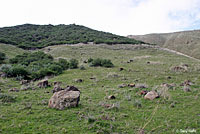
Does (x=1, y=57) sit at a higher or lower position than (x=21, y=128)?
higher

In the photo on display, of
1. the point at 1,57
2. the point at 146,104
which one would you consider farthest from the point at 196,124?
the point at 1,57

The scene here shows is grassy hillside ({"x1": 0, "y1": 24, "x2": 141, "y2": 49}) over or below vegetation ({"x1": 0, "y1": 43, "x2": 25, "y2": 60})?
over

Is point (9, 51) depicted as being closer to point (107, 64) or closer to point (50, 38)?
point (107, 64)

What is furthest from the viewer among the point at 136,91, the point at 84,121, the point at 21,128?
the point at 136,91

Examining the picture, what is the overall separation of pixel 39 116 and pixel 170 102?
4.81 metres

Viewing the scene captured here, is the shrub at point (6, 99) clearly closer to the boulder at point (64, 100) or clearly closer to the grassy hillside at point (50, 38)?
the boulder at point (64, 100)

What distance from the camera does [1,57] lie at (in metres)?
19.0

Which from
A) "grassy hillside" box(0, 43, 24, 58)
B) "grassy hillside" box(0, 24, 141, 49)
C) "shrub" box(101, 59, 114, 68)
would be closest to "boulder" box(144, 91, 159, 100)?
"shrub" box(101, 59, 114, 68)

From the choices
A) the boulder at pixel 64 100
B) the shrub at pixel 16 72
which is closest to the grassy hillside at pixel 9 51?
the shrub at pixel 16 72

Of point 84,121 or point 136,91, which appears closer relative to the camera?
point 84,121

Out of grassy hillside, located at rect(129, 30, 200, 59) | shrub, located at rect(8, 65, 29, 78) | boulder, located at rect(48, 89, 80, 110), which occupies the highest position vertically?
grassy hillside, located at rect(129, 30, 200, 59)

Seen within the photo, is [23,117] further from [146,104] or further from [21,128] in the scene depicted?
[146,104]

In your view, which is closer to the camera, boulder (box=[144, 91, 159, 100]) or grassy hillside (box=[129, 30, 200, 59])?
boulder (box=[144, 91, 159, 100])

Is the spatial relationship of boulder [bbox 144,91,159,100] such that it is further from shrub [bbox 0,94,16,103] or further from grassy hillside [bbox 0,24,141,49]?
grassy hillside [bbox 0,24,141,49]
